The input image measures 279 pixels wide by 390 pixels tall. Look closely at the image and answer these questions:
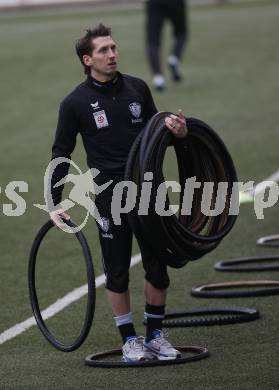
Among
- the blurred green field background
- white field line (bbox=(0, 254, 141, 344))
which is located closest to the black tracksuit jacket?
the blurred green field background

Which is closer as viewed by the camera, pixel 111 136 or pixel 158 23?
pixel 111 136

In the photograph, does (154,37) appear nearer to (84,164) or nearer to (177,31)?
(177,31)

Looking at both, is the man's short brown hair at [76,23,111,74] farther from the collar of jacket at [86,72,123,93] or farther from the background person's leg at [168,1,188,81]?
the background person's leg at [168,1,188,81]

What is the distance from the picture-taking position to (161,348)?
304 inches

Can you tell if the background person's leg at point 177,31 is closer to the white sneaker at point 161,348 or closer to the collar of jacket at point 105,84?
the collar of jacket at point 105,84

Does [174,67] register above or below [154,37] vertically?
below

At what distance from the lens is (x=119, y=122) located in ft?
25.0

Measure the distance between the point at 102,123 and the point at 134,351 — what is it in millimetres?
1409

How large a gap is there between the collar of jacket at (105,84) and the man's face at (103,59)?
26 mm

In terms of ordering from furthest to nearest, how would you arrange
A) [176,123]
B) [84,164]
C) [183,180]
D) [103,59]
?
1. [84,164]
2. [183,180]
3. [103,59]
4. [176,123]

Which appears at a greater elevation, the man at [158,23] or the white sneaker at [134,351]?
the man at [158,23]

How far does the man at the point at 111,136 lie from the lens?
7.62m

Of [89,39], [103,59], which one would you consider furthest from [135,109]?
[89,39]

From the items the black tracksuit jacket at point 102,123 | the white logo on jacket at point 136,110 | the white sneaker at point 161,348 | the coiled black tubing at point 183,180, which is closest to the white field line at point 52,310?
the white sneaker at point 161,348
